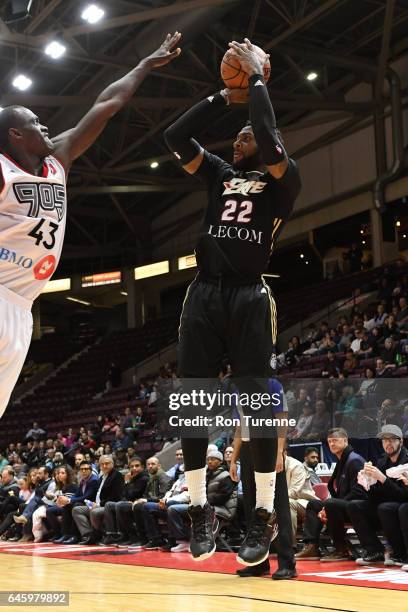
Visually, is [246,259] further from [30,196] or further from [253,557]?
[253,557]

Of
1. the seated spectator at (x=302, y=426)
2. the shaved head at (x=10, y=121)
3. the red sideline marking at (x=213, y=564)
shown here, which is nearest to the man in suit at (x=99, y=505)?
the red sideline marking at (x=213, y=564)

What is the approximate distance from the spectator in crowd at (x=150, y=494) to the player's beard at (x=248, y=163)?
811 cm

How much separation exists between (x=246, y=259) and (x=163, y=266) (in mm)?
28421

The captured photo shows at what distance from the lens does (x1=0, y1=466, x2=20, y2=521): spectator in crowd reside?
48.2 feet

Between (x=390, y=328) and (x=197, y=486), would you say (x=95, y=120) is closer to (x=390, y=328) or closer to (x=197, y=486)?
(x=197, y=486)

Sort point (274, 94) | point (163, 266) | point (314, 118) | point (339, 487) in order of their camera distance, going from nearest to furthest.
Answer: point (339, 487), point (274, 94), point (314, 118), point (163, 266)

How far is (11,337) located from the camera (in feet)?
10.8

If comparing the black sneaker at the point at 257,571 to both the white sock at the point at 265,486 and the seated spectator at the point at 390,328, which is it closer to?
the white sock at the point at 265,486

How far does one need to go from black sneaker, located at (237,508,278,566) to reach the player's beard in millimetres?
1690

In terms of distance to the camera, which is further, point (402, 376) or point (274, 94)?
point (274, 94)

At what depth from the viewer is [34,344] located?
116ft

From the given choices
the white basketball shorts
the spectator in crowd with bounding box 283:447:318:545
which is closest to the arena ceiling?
the spectator in crowd with bounding box 283:447:318:545

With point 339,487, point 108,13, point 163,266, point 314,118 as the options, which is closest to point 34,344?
point 163,266

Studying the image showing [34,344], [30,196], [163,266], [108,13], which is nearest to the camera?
[30,196]
